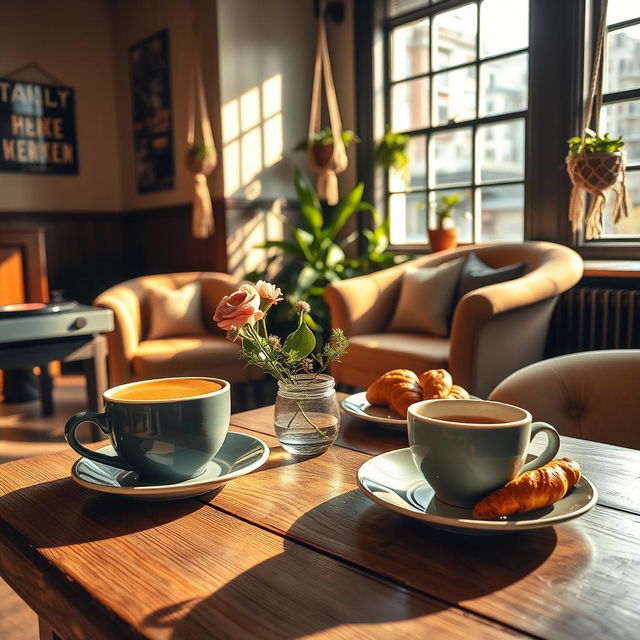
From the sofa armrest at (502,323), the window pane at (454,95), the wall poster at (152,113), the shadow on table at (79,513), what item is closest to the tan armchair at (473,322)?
the sofa armrest at (502,323)

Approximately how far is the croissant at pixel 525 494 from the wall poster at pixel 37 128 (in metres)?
4.94

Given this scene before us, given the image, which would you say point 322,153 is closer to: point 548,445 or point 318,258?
point 318,258

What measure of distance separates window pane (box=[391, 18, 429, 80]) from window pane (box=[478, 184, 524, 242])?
930 millimetres

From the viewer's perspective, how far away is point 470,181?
3828mm

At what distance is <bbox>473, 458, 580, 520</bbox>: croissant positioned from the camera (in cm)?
64

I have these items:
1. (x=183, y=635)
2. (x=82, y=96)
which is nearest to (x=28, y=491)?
(x=183, y=635)

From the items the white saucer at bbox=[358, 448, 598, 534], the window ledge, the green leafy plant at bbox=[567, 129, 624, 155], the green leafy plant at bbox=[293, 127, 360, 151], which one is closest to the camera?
the white saucer at bbox=[358, 448, 598, 534]

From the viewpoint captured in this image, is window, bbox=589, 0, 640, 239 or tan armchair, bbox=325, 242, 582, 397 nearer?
tan armchair, bbox=325, 242, 582, 397

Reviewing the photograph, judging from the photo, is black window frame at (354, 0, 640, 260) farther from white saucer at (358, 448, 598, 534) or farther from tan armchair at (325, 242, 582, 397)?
white saucer at (358, 448, 598, 534)

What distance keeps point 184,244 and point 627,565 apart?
4400 millimetres

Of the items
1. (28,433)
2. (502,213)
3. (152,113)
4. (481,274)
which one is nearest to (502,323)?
(481,274)

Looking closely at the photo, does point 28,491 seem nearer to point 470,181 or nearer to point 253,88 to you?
point 470,181

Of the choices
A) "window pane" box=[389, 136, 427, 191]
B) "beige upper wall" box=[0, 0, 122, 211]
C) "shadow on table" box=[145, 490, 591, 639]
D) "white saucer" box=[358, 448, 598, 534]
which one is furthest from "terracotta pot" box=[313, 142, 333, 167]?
"shadow on table" box=[145, 490, 591, 639]

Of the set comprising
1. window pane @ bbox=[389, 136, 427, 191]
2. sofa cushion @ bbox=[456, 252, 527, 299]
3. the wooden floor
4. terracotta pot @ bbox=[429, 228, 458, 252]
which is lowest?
the wooden floor
